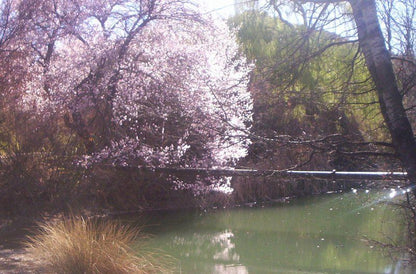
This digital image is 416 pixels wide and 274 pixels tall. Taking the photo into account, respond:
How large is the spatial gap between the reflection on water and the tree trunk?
142cm

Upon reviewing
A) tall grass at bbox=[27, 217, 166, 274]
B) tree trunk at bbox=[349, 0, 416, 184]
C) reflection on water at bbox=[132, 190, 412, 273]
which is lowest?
reflection on water at bbox=[132, 190, 412, 273]

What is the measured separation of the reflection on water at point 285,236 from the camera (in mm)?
8477

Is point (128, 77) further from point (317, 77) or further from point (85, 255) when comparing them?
point (85, 255)

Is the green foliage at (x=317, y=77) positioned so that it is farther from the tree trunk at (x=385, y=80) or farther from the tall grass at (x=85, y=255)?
the tall grass at (x=85, y=255)

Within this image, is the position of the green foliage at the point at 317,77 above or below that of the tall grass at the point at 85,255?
above

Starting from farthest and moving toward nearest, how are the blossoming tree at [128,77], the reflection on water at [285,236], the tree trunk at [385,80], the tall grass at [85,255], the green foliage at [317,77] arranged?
1. the blossoming tree at [128,77]
2. the reflection on water at [285,236]
3. the green foliage at [317,77]
4. the tall grass at [85,255]
5. the tree trunk at [385,80]

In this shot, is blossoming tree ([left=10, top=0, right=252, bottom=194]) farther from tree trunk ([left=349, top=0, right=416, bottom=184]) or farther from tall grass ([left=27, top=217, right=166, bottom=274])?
tree trunk ([left=349, top=0, right=416, bottom=184])

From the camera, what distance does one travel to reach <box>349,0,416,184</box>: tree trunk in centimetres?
526

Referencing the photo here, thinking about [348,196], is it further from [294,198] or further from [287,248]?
[287,248]

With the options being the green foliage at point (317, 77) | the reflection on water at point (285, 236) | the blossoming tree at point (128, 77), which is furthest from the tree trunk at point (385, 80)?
the blossoming tree at point (128, 77)

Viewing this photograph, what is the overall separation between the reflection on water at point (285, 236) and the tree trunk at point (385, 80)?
4.66 ft

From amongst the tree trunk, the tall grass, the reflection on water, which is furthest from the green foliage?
the tall grass

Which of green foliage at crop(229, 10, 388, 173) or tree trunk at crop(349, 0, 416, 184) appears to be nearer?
tree trunk at crop(349, 0, 416, 184)

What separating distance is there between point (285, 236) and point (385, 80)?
649 centimetres
